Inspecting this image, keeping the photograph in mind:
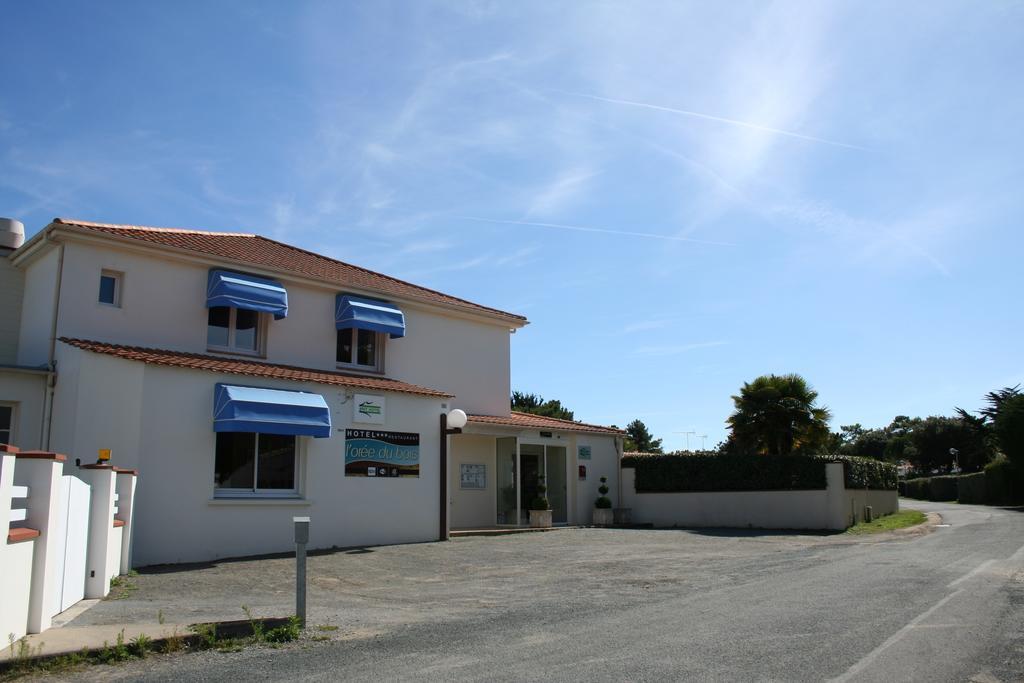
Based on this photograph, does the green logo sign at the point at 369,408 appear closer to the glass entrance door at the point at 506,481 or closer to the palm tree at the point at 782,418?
the glass entrance door at the point at 506,481

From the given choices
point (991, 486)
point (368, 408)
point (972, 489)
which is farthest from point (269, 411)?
point (972, 489)

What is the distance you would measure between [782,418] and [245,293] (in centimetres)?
1700

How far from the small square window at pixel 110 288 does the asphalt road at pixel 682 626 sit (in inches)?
355

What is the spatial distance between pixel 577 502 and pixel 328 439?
10291mm

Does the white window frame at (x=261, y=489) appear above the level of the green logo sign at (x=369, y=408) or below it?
below

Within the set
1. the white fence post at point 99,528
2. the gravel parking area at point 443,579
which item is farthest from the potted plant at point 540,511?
the white fence post at point 99,528

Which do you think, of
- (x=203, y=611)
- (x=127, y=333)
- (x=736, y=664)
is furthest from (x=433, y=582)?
(x=127, y=333)

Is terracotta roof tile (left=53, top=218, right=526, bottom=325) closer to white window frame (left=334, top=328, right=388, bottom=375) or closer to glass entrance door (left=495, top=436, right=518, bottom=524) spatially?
white window frame (left=334, top=328, right=388, bottom=375)

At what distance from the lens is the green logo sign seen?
18594 millimetres

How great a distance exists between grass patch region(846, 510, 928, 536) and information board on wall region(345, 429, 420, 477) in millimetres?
12112

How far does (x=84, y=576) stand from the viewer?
10.4 metres

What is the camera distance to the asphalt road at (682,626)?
6.66 metres

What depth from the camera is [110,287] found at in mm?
17734

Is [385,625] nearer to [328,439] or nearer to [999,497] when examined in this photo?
[328,439]
